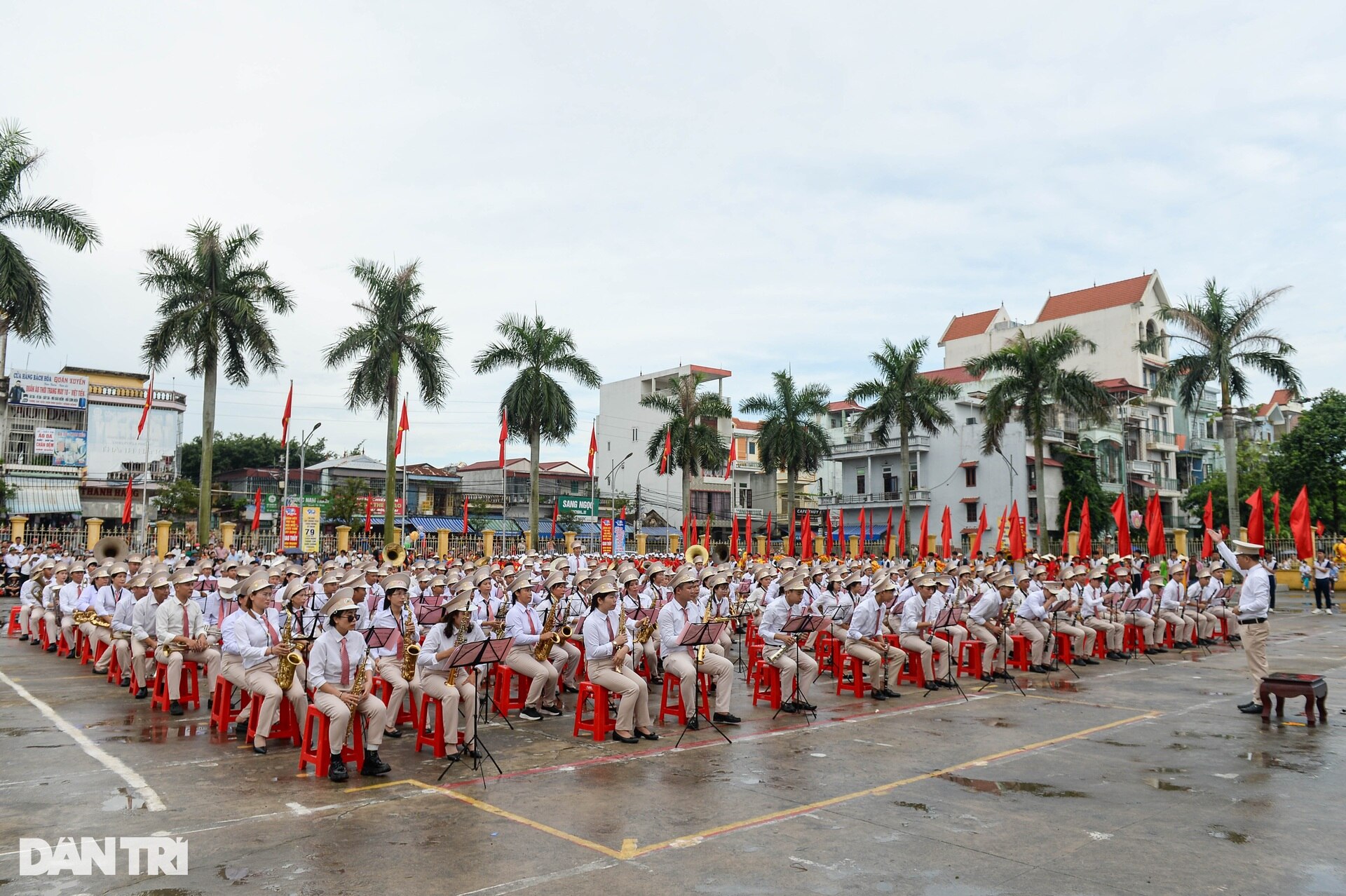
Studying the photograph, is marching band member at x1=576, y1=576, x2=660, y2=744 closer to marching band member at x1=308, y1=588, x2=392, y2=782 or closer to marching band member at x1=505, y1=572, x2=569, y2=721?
marching band member at x1=505, y1=572, x2=569, y2=721

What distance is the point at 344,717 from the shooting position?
854 centimetres

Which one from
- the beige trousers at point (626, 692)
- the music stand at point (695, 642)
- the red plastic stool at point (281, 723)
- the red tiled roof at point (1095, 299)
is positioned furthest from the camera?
the red tiled roof at point (1095, 299)

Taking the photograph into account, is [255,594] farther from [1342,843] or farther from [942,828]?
[1342,843]

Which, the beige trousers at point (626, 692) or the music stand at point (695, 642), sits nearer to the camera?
the beige trousers at point (626, 692)

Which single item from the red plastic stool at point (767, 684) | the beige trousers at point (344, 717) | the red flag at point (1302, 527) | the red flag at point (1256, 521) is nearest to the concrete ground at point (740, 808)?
the beige trousers at point (344, 717)

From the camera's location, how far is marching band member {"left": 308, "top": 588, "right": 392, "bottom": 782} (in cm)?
857

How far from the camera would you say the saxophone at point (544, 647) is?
11.4 metres

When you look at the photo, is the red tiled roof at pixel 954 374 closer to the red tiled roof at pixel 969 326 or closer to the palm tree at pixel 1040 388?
the red tiled roof at pixel 969 326

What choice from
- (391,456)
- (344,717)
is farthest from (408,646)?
(391,456)

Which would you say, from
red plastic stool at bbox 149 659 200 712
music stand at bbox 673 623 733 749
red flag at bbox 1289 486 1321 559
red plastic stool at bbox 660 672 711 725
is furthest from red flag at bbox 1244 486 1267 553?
red plastic stool at bbox 149 659 200 712

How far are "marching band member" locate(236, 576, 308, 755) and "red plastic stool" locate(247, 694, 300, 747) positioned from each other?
0.26ft

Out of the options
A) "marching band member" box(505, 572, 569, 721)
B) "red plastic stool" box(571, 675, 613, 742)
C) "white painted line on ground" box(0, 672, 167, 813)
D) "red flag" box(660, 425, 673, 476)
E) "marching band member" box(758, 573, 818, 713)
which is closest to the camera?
"white painted line on ground" box(0, 672, 167, 813)

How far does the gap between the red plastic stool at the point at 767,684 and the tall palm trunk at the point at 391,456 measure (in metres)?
21.0

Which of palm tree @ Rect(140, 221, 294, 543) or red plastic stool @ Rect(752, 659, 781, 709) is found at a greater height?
palm tree @ Rect(140, 221, 294, 543)
